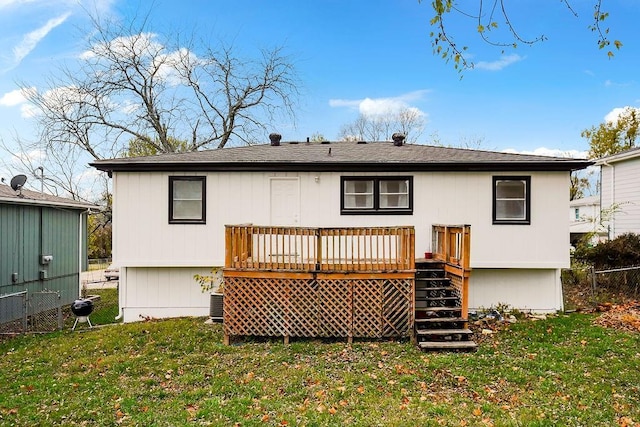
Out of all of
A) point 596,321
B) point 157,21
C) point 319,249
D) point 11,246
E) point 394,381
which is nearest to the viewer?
point 394,381

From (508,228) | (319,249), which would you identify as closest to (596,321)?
(508,228)

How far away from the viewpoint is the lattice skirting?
291 inches

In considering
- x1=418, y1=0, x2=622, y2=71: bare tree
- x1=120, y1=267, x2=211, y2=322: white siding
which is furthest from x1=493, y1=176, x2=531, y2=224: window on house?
x1=120, y1=267, x2=211, y2=322: white siding

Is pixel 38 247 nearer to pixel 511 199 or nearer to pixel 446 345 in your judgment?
pixel 446 345

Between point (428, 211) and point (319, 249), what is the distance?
3153 mm

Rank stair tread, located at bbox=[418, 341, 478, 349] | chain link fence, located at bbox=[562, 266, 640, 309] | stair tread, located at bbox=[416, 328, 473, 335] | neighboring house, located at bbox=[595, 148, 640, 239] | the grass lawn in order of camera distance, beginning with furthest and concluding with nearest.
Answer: neighboring house, located at bbox=[595, 148, 640, 239] → chain link fence, located at bbox=[562, 266, 640, 309] → stair tread, located at bbox=[416, 328, 473, 335] → stair tread, located at bbox=[418, 341, 478, 349] → the grass lawn

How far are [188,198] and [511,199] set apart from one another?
7345 mm

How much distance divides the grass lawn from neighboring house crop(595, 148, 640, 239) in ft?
28.3

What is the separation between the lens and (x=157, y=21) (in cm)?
2008

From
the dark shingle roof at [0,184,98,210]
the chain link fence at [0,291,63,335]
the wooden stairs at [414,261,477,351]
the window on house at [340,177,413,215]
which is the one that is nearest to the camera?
the wooden stairs at [414,261,477,351]

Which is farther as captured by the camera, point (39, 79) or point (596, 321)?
point (39, 79)

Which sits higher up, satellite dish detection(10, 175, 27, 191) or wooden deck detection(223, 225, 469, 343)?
satellite dish detection(10, 175, 27, 191)

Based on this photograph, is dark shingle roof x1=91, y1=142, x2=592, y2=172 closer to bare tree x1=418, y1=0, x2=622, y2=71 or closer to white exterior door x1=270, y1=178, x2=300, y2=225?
white exterior door x1=270, y1=178, x2=300, y2=225

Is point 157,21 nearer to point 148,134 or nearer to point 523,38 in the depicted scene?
point 148,134
